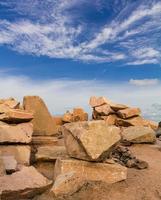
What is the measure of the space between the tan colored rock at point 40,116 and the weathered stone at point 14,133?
1.64 meters

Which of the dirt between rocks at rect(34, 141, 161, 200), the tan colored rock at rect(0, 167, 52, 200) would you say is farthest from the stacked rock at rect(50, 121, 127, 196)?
the tan colored rock at rect(0, 167, 52, 200)

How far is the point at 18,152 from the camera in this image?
1088 centimetres

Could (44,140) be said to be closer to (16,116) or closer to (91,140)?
(16,116)

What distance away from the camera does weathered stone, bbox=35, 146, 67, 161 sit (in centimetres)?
1059

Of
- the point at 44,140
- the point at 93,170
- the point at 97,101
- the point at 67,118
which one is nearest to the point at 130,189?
the point at 93,170

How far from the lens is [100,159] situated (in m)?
8.83

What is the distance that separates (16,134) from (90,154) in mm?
3532

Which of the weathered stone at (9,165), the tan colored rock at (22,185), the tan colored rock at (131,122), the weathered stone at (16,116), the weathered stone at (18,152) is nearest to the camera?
the tan colored rock at (22,185)

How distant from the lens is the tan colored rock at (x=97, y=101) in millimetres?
21031

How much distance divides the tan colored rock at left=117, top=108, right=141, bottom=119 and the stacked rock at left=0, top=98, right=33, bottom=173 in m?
8.39

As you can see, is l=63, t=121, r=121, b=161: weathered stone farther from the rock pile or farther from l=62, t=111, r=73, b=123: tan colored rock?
l=62, t=111, r=73, b=123: tan colored rock

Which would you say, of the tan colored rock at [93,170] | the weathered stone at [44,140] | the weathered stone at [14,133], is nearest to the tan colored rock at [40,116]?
the weathered stone at [44,140]

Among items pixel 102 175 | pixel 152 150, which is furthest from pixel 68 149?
pixel 152 150

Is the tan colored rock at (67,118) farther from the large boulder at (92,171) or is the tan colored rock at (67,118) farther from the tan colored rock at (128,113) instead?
the large boulder at (92,171)
